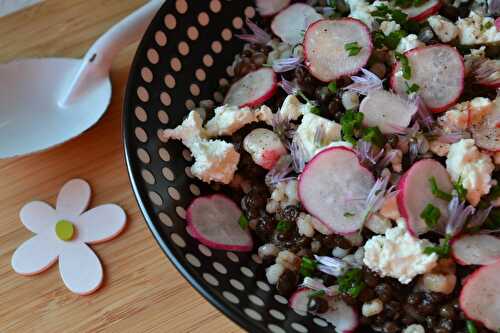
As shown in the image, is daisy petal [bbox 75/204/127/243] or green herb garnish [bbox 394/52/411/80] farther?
daisy petal [bbox 75/204/127/243]

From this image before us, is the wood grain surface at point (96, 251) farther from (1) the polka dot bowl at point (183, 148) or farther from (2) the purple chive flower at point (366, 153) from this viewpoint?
(2) the purple chive flower at point (366, 153)

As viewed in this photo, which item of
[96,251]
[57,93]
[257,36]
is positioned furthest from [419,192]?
[57,93]

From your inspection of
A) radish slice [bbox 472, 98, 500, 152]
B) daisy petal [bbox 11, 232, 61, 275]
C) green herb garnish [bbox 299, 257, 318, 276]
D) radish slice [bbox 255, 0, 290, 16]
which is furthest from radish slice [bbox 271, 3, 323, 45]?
daisy petal [bbox 11, 232, 61, 275]

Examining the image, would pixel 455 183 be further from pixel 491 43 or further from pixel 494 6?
pixel 494 6

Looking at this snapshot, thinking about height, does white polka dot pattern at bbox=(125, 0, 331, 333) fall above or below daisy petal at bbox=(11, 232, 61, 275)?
above

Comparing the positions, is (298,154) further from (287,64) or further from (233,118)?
(287,64)

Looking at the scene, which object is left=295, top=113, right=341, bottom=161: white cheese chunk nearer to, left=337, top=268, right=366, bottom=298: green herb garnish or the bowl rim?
left=337, top=268, right=366, bottom=298: green herb garnish

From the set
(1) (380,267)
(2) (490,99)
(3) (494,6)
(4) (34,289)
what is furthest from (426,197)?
(4) (34,289)
